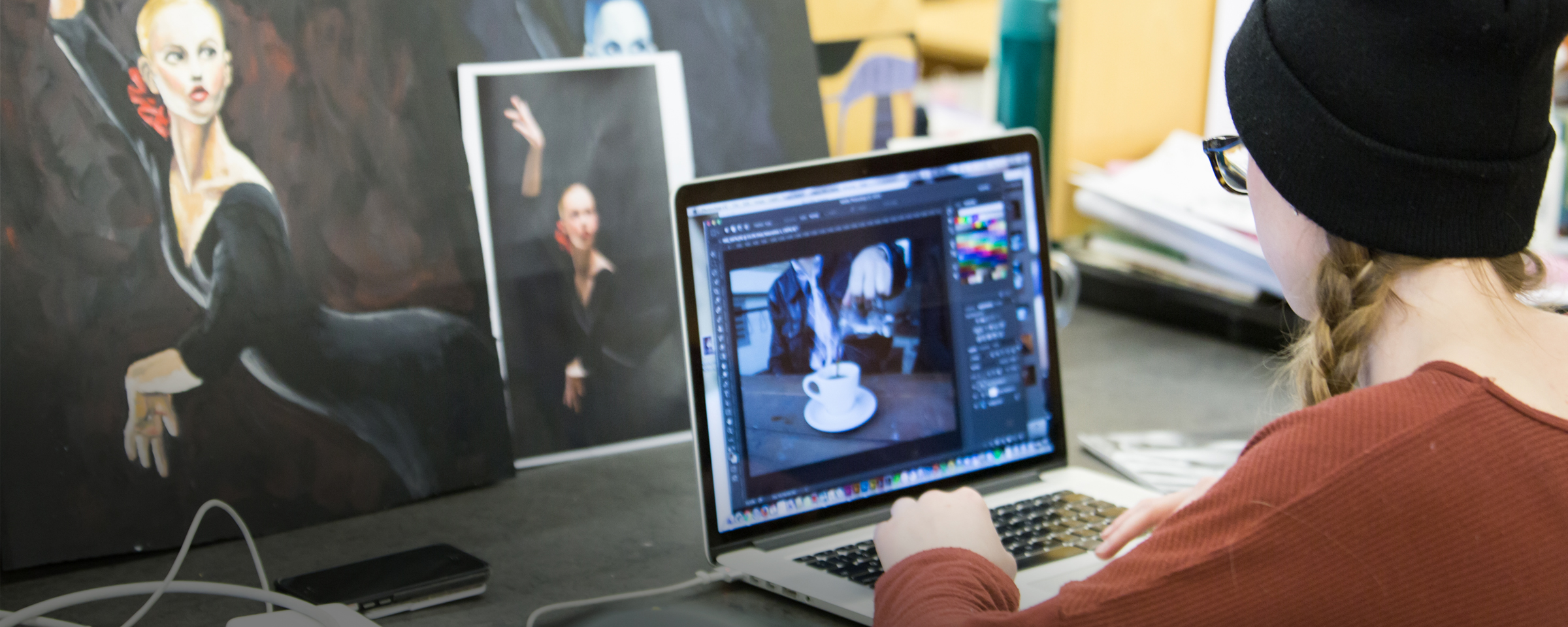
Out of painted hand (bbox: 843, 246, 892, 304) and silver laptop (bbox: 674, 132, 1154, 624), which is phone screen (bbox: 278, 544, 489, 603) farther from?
painted hand (bbox: 843, 246, 892, 304)

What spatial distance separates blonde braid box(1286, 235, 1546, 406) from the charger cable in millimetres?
569

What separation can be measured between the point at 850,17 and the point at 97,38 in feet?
2.48

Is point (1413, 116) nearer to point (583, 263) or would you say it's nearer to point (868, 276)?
point (868, 276)

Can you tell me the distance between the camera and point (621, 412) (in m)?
1.07

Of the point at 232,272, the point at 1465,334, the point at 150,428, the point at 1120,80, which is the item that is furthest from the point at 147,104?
the point at 1120,80

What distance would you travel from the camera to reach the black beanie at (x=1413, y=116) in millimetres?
537

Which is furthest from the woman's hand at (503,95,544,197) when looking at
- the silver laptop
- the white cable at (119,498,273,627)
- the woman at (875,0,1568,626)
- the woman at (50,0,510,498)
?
the woman at (875,0,1568,626)

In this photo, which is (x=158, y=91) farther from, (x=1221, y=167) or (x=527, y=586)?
(x=1221, y=167)

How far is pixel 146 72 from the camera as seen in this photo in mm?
846

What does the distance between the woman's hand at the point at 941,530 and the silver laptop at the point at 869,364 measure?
44 millimetres

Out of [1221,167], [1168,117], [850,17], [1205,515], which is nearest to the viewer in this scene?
[1205,515]

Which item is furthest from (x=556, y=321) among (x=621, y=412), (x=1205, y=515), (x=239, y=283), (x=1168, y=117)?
(x=1168, y=117)

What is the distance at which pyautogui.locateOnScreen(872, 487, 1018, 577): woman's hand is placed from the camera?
731 mm

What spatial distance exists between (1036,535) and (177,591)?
0.59 m
